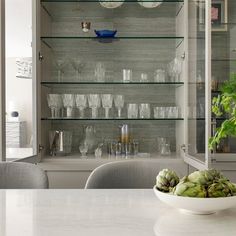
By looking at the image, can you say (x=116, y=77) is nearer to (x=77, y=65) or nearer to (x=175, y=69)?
(x=77, y=65)

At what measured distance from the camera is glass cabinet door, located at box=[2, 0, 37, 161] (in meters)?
2.17

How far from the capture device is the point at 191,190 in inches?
A: 39.8

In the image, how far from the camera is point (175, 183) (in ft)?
3.65

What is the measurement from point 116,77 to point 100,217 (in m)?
2.06

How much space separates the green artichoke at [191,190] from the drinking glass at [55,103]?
1.87 m

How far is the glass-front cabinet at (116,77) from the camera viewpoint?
2.67 meters

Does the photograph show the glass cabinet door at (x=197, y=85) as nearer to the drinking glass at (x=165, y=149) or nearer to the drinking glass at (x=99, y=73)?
the drinking glass at (x=165, y=149)

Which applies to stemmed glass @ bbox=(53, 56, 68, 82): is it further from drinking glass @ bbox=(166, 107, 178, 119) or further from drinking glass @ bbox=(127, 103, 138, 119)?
drinking glass @ bbox=(166, 107, 178, 119)

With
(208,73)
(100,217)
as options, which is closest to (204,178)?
(100,217)

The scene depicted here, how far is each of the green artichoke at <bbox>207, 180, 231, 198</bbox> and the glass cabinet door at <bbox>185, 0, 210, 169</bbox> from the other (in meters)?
1.11

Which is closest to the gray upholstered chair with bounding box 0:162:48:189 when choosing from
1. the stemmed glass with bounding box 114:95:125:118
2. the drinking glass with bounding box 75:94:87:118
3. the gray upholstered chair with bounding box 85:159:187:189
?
the gray upholstered chair with bounding box 85:159:187:189

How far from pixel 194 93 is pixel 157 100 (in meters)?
0.58

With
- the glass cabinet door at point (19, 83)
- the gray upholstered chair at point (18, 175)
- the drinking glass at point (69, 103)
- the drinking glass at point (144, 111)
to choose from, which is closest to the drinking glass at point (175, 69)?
the drinking glass at point (144, 111)

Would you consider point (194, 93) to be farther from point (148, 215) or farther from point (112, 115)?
point (148, 215)
